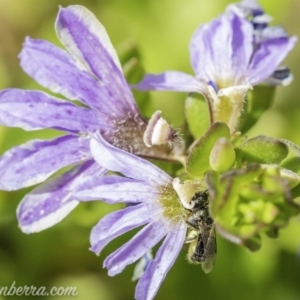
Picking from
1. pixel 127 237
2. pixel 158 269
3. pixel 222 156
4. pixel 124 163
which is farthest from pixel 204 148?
pixel 127 237

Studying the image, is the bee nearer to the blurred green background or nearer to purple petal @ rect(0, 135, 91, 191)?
purple petal @ rect(0, 135, 91, 191)

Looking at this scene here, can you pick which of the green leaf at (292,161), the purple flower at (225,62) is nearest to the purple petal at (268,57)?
the purple flower at (225,62)

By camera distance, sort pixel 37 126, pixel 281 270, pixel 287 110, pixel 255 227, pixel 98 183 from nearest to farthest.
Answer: pixel 255 227 < pixel 98 183 < pixel 37 126 < pixel 281 270 < pixel 287 110

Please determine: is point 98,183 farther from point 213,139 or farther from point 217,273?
point 217,273

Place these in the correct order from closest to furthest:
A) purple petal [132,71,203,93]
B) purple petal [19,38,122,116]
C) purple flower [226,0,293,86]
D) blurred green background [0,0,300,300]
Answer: purple petal [19,38,122,116]
purple petal [132,71,203,93]
purple flower [226,0,293,86]
blurred green background [0,0,300,300]

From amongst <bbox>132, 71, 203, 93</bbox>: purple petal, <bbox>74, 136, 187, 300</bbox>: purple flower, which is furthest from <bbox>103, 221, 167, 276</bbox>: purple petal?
<bbox>132, 71, 203, 93</bbox>: purple petal

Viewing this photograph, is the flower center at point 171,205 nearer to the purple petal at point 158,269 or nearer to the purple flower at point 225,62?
the purple petal at point 158,269

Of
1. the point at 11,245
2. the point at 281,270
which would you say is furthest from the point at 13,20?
the point at 281,270
